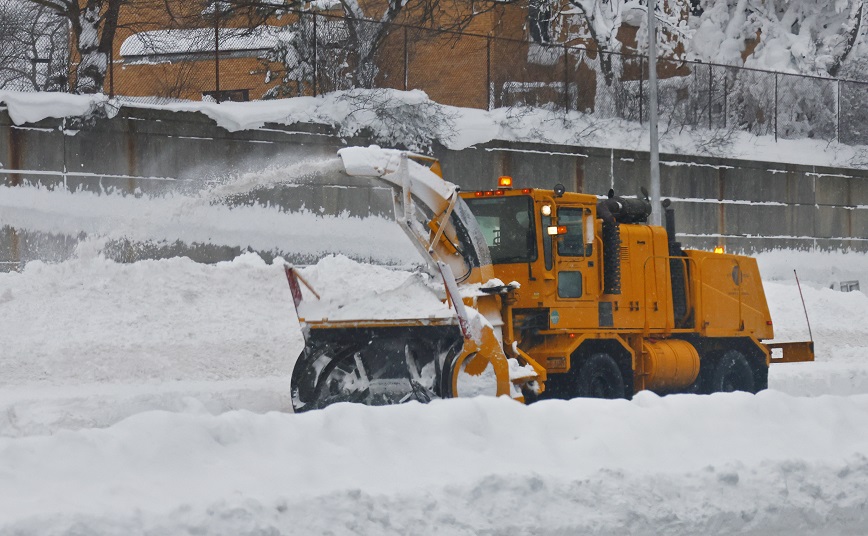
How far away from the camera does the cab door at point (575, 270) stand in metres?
14.7

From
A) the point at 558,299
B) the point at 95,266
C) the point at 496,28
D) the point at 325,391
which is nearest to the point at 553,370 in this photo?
the point at 558,299

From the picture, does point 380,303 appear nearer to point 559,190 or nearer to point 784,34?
point 559,190

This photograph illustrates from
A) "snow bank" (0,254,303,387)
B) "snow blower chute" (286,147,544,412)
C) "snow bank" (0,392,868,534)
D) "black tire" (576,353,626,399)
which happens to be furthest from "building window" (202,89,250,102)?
"snow bank" (0,392,868,534)

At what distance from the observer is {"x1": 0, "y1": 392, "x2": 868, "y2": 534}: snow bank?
21.4ft

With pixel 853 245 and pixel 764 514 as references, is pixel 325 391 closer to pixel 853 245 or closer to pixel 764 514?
pixel 764 514

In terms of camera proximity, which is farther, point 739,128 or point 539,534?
point 739,128

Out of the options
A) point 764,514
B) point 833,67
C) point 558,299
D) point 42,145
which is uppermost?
point 833,67

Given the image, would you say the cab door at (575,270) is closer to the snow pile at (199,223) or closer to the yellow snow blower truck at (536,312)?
the yellow snow blower truck at (536,312)

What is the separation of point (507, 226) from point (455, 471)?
293 inches

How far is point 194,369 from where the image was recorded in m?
18.9

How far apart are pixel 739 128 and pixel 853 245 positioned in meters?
4.13

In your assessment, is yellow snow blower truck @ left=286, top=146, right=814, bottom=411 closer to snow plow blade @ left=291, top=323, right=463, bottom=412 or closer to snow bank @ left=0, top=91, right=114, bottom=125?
snow plow blade @ left=291, top=323, right=463, bottom=412

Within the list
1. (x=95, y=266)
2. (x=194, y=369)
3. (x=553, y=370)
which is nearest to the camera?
(x=553, y=370)

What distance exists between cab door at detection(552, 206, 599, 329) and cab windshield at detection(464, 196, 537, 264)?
340mm
